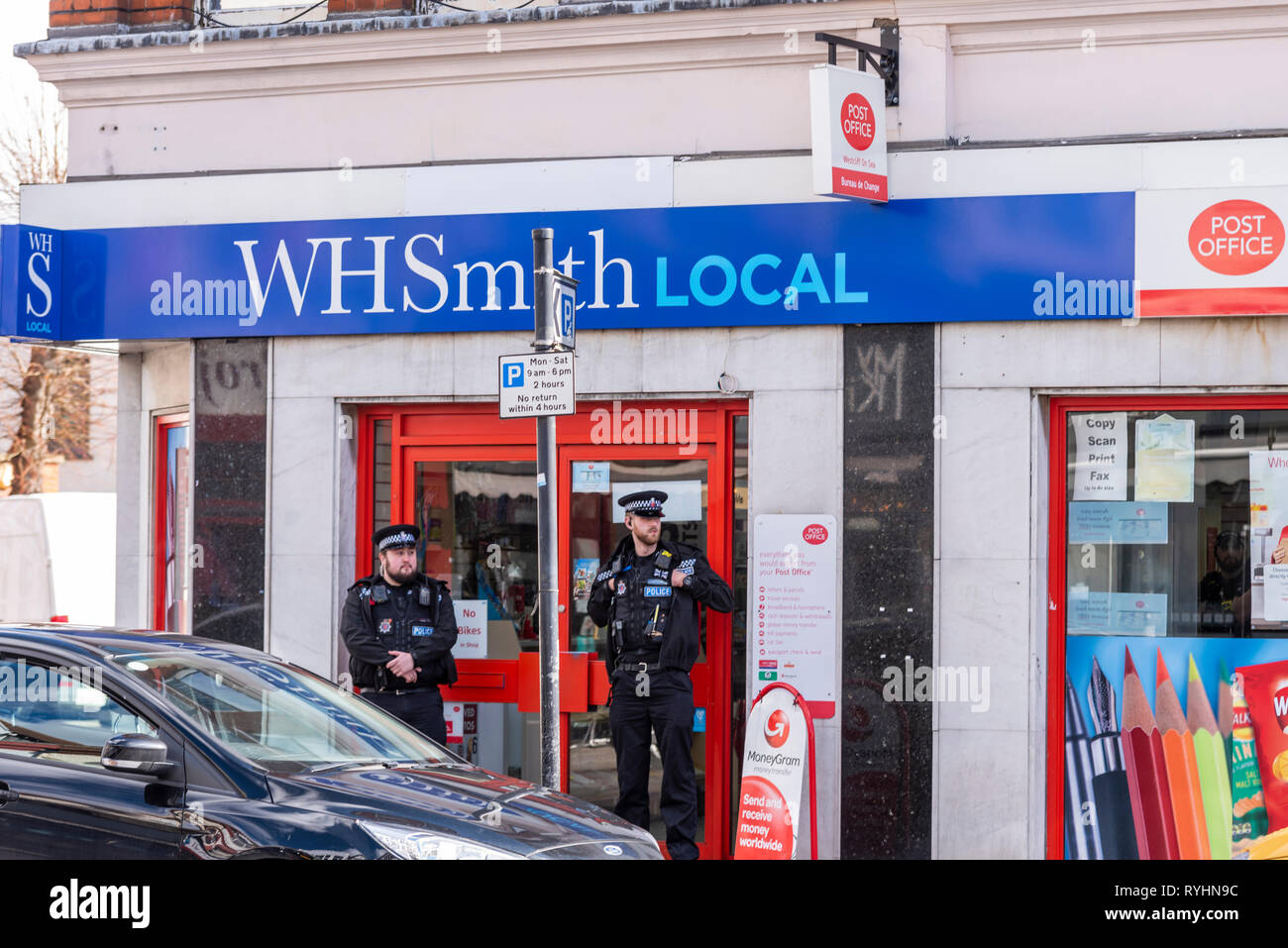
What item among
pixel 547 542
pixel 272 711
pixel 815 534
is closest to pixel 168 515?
pixel 547 542

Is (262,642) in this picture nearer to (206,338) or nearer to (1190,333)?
(206,338)

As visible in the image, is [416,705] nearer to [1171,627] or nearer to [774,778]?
[774,778]

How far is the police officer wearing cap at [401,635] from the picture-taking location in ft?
28.5

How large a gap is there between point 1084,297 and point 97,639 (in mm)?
5578

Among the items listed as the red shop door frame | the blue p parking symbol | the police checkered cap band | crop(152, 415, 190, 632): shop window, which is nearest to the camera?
the blue p parking symbol

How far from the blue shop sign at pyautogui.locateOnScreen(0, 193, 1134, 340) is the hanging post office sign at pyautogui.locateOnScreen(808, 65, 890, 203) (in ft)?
0.96

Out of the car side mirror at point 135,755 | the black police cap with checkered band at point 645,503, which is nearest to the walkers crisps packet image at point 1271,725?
the black police cap with checkered band at point 645,503

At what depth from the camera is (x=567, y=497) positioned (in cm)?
946

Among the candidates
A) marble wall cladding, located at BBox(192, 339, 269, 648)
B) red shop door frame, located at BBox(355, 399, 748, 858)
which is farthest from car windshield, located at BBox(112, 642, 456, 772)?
marble wall cladding, located at BBox(192, 339, 269, 648)

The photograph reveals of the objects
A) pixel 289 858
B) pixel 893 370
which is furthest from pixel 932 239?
pixel 289 858

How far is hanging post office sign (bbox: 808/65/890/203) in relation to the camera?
832cm

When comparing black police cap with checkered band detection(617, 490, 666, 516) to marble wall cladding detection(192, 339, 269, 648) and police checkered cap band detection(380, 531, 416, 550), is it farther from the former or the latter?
marble wall cladding detection(192, 339, 269, 648)

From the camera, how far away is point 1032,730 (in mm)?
8523

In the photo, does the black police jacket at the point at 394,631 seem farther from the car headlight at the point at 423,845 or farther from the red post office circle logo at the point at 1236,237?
the red post office circle logo at the point at 1236,237
